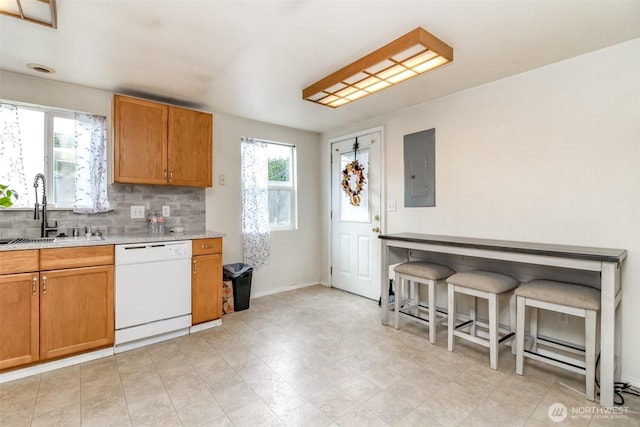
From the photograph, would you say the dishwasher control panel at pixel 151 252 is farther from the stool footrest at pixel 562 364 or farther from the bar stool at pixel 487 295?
the stool footrest at pixel 562 364

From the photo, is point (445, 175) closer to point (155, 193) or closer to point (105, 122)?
point (155, 193)

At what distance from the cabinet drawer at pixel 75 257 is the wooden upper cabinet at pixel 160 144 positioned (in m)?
0.72

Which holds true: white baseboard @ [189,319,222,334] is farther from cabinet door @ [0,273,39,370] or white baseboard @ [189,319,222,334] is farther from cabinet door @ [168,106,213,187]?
cabinet door @ [168,106,213,187]

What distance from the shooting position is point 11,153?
2531mm

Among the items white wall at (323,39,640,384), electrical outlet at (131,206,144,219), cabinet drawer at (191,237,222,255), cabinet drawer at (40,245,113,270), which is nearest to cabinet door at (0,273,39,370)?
cabinet drawer at (40,245,113,270)

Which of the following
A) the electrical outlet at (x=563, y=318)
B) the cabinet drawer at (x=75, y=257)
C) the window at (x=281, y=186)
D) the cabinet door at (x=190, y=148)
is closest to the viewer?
the cabinet drawer at (x=75, y=257)

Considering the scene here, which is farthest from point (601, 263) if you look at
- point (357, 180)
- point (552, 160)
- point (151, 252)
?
point (151, 252)

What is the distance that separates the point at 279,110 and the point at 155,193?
5.48 feet

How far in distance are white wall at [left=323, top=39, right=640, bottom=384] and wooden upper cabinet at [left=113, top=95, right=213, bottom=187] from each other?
8.01ft

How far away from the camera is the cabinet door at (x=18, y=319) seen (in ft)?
6.83

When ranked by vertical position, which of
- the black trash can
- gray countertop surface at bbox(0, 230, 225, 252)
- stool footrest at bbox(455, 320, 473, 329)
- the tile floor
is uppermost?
gray countertop surface at bbox(0, 230, 225, 252)

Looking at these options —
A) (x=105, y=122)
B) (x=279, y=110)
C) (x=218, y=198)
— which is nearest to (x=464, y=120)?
(x=279, y=110)

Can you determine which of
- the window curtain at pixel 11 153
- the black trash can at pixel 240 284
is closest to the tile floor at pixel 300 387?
the black trash can at pixel 240 284

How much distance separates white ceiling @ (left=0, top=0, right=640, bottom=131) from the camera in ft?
5.71
